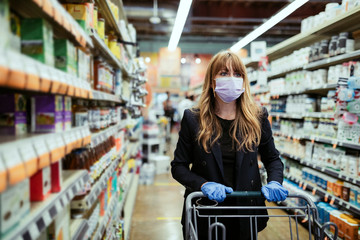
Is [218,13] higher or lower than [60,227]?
higher

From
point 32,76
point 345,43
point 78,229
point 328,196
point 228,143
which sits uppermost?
point 345,43

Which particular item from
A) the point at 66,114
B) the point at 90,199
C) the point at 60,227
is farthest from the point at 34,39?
the point at 90,199

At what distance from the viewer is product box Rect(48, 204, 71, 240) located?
1324mm

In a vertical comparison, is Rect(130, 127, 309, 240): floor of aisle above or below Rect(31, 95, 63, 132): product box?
below

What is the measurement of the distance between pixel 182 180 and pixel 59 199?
2.63ft

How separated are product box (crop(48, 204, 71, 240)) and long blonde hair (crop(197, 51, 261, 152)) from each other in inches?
35.4

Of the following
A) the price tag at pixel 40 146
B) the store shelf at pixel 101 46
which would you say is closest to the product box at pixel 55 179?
the price tag at pixel 40 146

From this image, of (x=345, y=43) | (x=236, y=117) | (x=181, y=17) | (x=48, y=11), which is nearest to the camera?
(x=48, y=11)

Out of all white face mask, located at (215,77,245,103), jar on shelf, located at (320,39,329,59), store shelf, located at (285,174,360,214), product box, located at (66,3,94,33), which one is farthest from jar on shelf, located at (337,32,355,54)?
product box, located at (66,3,94,33)

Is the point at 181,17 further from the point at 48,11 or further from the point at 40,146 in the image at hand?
the point at 40,146

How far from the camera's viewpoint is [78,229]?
5.28ft

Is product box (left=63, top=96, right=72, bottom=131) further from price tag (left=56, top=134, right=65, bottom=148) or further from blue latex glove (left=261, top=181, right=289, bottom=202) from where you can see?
blue latex glove (left=261, top=181, right=289, bottom=202)

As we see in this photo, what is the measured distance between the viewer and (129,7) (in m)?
9.13

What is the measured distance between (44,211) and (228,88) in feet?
4.23
